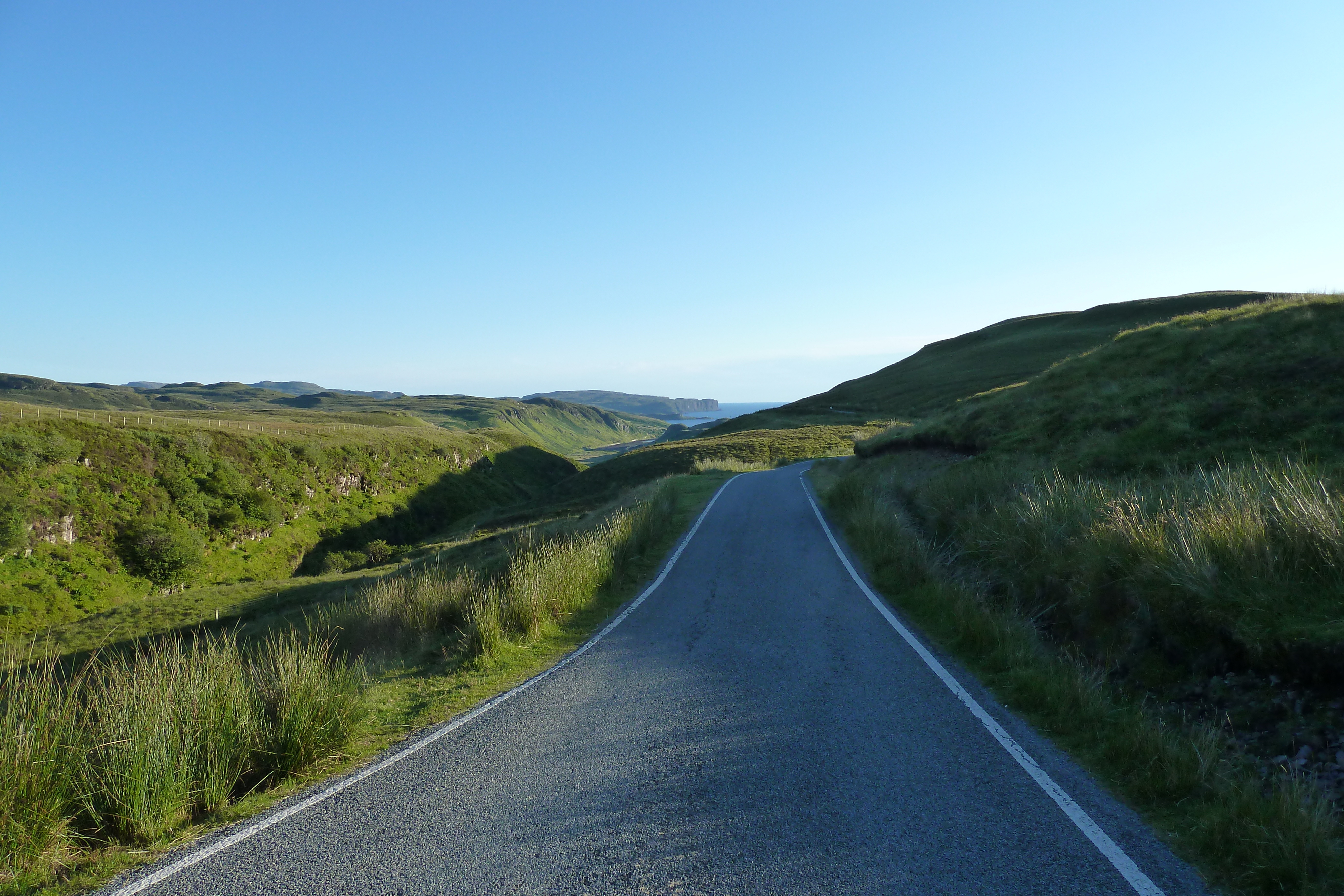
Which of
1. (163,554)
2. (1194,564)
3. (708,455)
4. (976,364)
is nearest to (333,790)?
(1194,564)

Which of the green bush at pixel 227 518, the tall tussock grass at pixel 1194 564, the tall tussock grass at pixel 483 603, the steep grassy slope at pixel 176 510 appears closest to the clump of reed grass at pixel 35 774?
the tall tussock grass at pixel 483 603

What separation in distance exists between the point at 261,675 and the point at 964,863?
18.3ft

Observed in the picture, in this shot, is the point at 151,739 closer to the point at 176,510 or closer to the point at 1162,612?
the point at 1162,612

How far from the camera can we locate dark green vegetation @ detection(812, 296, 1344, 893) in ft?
13.3

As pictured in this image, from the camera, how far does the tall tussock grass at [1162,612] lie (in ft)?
11.9

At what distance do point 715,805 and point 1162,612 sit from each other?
4885mm

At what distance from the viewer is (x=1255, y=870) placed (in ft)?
10.8

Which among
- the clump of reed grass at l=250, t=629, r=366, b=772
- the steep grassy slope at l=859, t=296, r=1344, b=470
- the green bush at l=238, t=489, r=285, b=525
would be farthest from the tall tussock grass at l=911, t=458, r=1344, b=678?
the green bush at l=238, t=489, r=285, b=525

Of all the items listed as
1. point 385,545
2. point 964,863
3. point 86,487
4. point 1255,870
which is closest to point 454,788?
point 964,863

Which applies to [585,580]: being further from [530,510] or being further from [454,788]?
[530,510]

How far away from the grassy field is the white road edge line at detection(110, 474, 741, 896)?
224mm

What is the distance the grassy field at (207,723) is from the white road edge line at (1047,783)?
4431 mm

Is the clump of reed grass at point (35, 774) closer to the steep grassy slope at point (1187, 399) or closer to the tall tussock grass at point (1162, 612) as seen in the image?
the tall tussock grass at point (1162, 612)

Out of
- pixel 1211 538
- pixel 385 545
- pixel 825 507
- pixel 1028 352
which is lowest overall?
pixel 385 545
